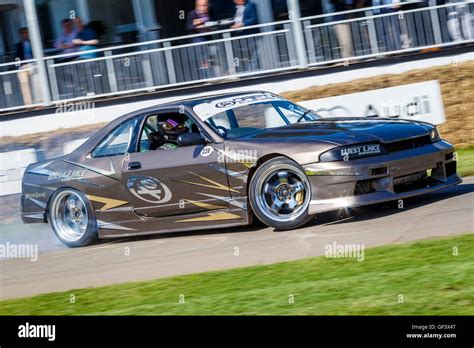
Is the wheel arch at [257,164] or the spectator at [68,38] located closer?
the wheel arch at [257,164]

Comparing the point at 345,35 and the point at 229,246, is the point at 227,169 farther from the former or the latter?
the point at 345,35

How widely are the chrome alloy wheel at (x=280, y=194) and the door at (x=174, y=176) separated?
1.35 feet

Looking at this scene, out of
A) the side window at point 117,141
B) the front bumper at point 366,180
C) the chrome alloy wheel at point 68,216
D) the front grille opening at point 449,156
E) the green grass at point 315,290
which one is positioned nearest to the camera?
the green grass at point 315,290

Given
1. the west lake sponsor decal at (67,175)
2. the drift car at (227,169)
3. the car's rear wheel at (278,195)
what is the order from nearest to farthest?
the drift car at (227,169), the car's rear wheel at (278,195), the west lake sponsor decal at (67,175)

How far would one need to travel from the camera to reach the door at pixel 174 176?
376 inches

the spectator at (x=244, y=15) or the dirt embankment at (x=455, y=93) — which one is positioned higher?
the spectator at (x=244, y=15)

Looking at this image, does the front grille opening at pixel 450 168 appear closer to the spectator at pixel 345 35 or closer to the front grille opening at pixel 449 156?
the front grille opening at pixel 449 156

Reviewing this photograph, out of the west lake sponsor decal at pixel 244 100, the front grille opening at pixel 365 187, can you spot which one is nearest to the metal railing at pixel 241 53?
the west lake sponsor decal at pixel 244 100

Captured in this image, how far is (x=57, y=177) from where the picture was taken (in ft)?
35.2

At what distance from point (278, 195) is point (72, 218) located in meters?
2.81

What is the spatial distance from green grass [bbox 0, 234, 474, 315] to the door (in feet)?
5.69

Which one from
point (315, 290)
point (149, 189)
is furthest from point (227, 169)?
point (315, 290)

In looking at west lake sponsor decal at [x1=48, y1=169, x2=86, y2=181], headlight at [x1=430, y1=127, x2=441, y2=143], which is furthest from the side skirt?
headlight at [x1=430, y1=127, x2=441, y2=143]
